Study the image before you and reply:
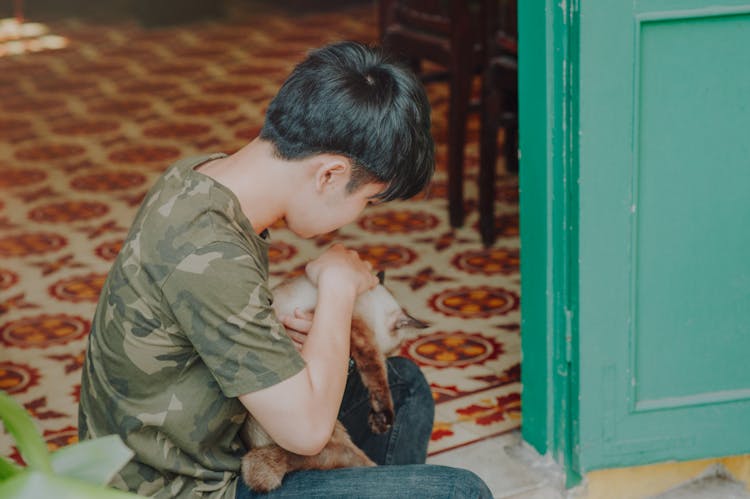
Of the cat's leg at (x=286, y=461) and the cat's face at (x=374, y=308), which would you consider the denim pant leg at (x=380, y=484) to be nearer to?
the cat's leg at (x=286, y=461)

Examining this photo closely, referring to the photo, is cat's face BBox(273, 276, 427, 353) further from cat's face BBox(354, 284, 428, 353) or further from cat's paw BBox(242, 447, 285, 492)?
cat's paw BBox(242, 447, 285, 492)

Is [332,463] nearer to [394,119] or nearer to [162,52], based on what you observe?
[394,119]

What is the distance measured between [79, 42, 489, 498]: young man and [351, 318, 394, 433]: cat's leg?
140mm

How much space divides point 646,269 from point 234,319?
0.84 m

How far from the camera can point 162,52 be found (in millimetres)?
6574

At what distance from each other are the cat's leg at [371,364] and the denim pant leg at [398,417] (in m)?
0.09

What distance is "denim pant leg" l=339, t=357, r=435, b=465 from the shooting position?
1677mm

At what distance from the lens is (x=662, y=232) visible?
1731 millimetres

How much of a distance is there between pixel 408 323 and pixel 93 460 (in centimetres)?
92

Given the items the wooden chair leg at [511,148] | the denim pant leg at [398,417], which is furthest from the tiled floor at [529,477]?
the wooden chair leg at [511,148]

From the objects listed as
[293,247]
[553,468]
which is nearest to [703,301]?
[553,468]

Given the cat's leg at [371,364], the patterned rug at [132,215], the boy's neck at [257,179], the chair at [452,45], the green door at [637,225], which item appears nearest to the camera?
the boy's neck at [257,179]

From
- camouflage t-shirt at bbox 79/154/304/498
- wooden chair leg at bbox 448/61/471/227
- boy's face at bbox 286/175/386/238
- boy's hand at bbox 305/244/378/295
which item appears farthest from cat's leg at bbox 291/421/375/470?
wooden chair leg at bbox 448/61/471/227

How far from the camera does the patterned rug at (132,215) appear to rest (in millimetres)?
2430
